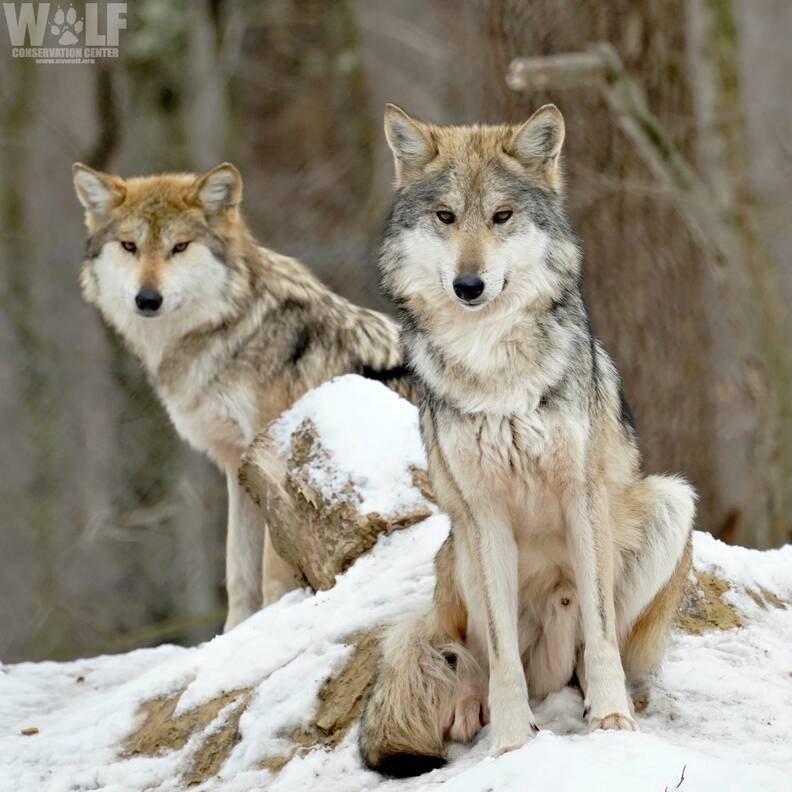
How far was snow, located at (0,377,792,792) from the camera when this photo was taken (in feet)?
11.3

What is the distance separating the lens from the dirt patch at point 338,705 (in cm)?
433

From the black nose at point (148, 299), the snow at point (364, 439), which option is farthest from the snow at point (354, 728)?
the black nose at point (148, 299)

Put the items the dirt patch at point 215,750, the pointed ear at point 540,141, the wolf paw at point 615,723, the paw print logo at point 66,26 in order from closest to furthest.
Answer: the wolf paw at point 615,723
the pointed ear at point 540,141
the dirt patch at point 215,750
the paw print logo at point 66,26

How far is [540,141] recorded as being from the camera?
4242mm

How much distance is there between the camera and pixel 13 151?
11.5 metres

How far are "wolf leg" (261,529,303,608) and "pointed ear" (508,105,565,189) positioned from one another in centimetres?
255

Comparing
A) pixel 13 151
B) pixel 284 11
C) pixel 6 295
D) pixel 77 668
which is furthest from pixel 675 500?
pixel 284 11

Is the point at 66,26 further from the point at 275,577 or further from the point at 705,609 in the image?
the point at 705,609

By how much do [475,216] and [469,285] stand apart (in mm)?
263

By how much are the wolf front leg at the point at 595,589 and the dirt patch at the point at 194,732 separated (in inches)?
52.2

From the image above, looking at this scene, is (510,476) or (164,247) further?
(164,247)

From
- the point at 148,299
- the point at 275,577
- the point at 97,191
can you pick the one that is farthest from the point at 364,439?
the point at 97,191

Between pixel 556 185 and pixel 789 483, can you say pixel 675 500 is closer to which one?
pixel 556 185

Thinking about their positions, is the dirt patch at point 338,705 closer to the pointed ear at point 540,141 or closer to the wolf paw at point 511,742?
the wolf paw at point 511,742
